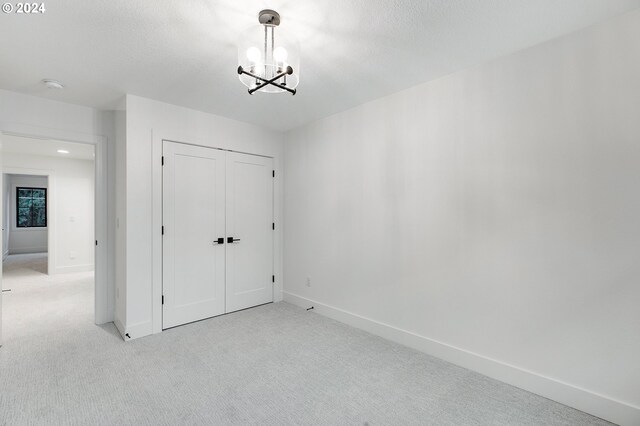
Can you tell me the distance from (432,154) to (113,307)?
13.3ft

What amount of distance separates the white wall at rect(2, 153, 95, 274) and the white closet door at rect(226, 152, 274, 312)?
461 cm

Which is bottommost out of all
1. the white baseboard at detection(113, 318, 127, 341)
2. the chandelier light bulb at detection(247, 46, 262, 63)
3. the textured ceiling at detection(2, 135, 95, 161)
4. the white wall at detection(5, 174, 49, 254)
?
the white baseboard at detection(113, 318, 127, 341)

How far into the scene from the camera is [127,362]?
2.61 m

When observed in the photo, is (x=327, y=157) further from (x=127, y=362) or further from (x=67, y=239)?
(x=67, y=239)

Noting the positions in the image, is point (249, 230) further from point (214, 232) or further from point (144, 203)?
point (144, 203)

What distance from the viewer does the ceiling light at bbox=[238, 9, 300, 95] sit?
1833mm

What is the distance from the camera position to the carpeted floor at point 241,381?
1.94 metres

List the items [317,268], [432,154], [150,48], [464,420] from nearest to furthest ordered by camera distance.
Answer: [464,420]
[150,48]
[432,154]
[317,268]

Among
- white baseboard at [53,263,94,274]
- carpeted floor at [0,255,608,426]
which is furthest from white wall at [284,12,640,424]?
white baseboard at [53,263,94,274]

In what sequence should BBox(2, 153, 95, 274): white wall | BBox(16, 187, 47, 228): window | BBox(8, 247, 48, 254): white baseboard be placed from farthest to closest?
BBox(16, 187, 47, 228): window < BBox(8, 247, 48, 254): white baseboard < BBox(2, 153, 95, 274): white wall

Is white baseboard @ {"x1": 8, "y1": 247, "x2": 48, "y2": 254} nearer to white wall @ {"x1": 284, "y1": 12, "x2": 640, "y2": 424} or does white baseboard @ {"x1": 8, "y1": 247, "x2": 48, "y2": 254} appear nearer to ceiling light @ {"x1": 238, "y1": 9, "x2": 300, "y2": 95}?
white wall @ {"x1": 284, "y1": 12, "x2": 640, "y2": 424}

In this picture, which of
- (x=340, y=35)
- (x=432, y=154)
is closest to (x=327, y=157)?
(x=432, y=154)

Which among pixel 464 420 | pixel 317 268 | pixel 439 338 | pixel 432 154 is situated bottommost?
pixel 464 420

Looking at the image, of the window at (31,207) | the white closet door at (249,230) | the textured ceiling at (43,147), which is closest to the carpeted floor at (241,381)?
the white closet door at (249,230)
